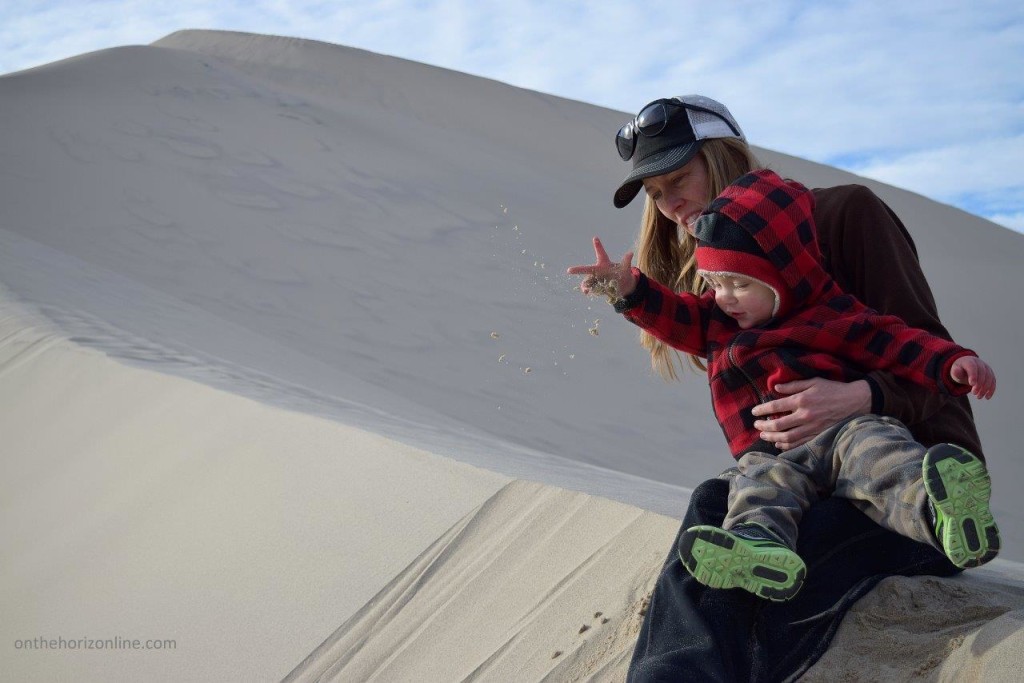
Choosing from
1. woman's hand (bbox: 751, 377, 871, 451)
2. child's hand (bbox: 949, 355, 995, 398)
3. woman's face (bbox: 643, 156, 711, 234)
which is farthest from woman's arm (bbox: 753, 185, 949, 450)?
woman's face (bbox: 643, 156, 711, 234)

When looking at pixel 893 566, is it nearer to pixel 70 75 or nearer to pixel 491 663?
pixel 491 663

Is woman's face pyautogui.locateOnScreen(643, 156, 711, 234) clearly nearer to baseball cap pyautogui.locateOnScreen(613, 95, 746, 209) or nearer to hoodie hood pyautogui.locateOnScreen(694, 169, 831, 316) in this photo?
baseball cap pyautogui.locateOnScreen(613, 95, 746, 209)

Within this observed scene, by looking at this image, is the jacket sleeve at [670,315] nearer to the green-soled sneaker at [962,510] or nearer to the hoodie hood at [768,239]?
the hoodie hood at [768,239]

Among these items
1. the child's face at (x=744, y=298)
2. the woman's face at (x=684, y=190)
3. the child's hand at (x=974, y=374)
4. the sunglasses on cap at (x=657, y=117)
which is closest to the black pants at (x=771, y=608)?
the child's hand at (x=974, y=374)

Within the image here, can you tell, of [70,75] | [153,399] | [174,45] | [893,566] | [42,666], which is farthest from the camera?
[174,45]

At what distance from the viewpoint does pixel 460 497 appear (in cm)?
299

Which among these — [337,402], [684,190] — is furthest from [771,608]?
[337,402]

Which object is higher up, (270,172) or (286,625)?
(270,172)

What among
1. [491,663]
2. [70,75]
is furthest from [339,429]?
[70,75]

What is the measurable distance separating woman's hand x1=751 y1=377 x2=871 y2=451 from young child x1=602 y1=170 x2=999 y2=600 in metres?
0.04

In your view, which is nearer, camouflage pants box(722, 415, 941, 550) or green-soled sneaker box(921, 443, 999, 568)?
green-soled sneaker box(921, 443, 999, 568)

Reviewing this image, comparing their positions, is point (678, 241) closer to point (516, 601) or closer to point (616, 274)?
point (616, 274)

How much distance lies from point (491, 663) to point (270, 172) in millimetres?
10149

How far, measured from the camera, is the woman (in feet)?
6.29
